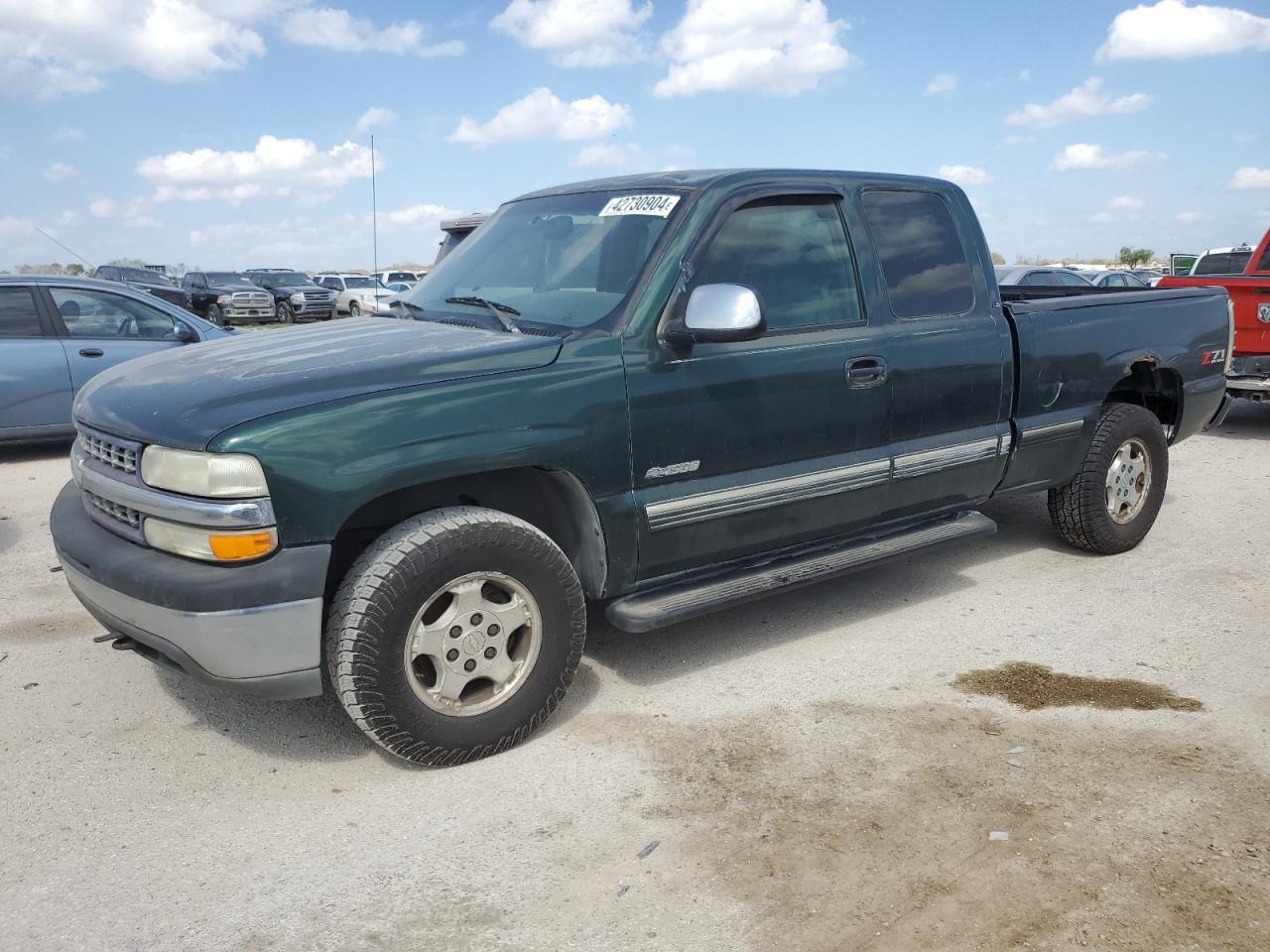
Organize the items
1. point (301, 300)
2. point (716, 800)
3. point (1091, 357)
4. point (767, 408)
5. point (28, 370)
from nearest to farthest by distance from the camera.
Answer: point (716, 800) < point (767, 408) < point (1091, 357) < point (28, 370) < point (301, 300)

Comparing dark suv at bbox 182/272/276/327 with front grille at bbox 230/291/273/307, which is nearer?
dark suv at bbox 182/272/276/327

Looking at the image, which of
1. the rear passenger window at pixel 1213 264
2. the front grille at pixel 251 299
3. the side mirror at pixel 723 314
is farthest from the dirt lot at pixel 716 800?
the front grille at pixel 251 299

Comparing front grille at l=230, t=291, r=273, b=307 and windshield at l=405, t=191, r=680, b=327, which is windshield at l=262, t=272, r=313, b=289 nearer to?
front grille at l=230, t=291, r=273, b=307

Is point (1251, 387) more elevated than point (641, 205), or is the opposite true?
point (641, 205)

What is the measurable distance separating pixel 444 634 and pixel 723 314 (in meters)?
1.41

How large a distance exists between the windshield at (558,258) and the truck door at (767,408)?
0.79 feet

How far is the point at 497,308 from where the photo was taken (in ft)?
13.3

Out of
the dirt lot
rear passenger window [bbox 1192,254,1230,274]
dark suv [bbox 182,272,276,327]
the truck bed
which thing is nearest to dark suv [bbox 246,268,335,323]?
dark suv [bbox 182,272,276,327]

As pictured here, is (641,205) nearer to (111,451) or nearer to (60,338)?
(111,451)

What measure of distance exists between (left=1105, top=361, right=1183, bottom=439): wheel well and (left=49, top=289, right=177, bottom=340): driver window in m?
7.55

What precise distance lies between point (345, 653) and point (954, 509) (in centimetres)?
292

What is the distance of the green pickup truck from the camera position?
3.05 meters

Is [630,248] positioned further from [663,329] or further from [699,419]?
[699,419]

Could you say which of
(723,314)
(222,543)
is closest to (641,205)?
(723,314)
